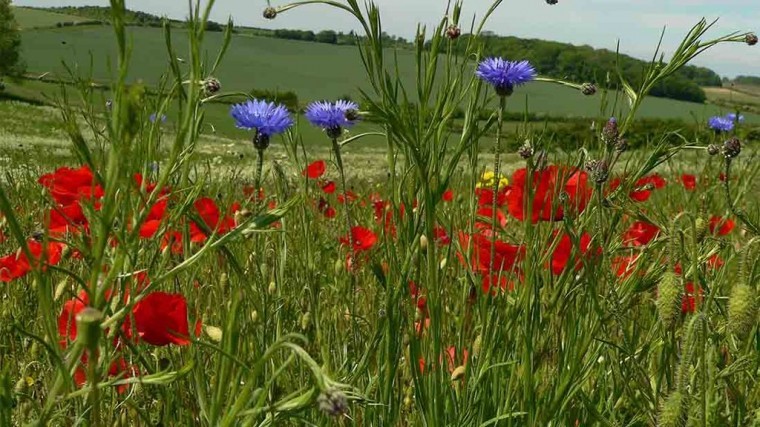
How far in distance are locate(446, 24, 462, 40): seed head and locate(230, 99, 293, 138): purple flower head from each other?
1.48 ft

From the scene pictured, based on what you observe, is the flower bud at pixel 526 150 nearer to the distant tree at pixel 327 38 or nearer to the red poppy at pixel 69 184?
the red poppy at pixel 69 184

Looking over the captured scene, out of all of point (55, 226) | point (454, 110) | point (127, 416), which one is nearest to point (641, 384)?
point (454, 110)

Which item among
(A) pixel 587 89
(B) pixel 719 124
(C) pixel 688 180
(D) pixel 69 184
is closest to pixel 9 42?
(B) pixel 719 124

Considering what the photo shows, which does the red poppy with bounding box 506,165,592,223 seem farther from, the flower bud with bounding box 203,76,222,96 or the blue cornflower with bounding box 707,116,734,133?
the blue cornflower with bounding box 707,116,734,133

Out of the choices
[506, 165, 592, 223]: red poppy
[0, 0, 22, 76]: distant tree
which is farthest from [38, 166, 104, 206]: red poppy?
[0, 0, 22, 76]: distant tree

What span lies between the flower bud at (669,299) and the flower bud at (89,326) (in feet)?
2.08

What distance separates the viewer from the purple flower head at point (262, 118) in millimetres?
1616

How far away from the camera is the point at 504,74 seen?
152 cm

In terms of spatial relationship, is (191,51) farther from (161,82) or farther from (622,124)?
(622,124)

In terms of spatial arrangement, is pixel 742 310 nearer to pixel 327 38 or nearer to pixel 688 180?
pixel 688 180

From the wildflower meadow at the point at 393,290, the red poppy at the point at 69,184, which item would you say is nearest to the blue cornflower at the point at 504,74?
the wildflower meadow at the point at 393,290

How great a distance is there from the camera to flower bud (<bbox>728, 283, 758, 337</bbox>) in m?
0.90

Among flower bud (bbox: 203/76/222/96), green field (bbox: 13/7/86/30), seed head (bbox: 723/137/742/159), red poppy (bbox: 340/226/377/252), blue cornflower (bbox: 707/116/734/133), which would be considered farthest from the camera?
green field (bbox: 13/7/86/30)

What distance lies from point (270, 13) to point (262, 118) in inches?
15.2
